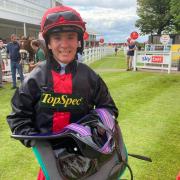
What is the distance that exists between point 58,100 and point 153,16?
162 feet

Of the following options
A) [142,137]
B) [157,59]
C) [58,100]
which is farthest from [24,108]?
[157,59]

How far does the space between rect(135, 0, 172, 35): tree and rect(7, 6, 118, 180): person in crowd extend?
47.4m

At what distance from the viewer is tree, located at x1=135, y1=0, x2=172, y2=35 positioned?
47719 mm

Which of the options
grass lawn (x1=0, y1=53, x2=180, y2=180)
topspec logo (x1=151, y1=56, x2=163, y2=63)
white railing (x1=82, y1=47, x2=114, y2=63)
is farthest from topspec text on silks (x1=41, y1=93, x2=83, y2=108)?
white railing (x1=82, y1=47, x2=114, y2=63)

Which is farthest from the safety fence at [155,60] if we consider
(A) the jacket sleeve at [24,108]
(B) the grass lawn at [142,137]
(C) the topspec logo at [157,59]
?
(A) the jacket sleeve at [24,108]

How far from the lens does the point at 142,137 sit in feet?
17.1

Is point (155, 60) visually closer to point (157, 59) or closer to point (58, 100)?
point (157, 59)

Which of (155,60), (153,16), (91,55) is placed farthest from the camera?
(153,16)

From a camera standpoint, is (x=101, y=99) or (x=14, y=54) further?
(x=14, y=54)

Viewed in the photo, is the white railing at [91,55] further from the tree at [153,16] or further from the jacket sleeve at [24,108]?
the tree at [153,16]

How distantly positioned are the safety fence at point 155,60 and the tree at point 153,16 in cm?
3290

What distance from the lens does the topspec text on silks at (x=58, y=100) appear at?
186 centimetres

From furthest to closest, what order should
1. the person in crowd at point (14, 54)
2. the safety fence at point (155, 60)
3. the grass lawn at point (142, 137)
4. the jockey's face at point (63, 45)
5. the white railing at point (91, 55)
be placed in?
1. the white railing at point (91, 55)
2. the safety fence at point (155, 60)
3. the person in crowd at point (14, 54)
4. the grass lawn at point (142, 137)
5. the jockey's face at point (63, 45)

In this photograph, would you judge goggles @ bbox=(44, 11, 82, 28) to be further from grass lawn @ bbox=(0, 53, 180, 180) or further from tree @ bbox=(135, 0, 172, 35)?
tree @ bbox=(135, 0, 172, 35)
